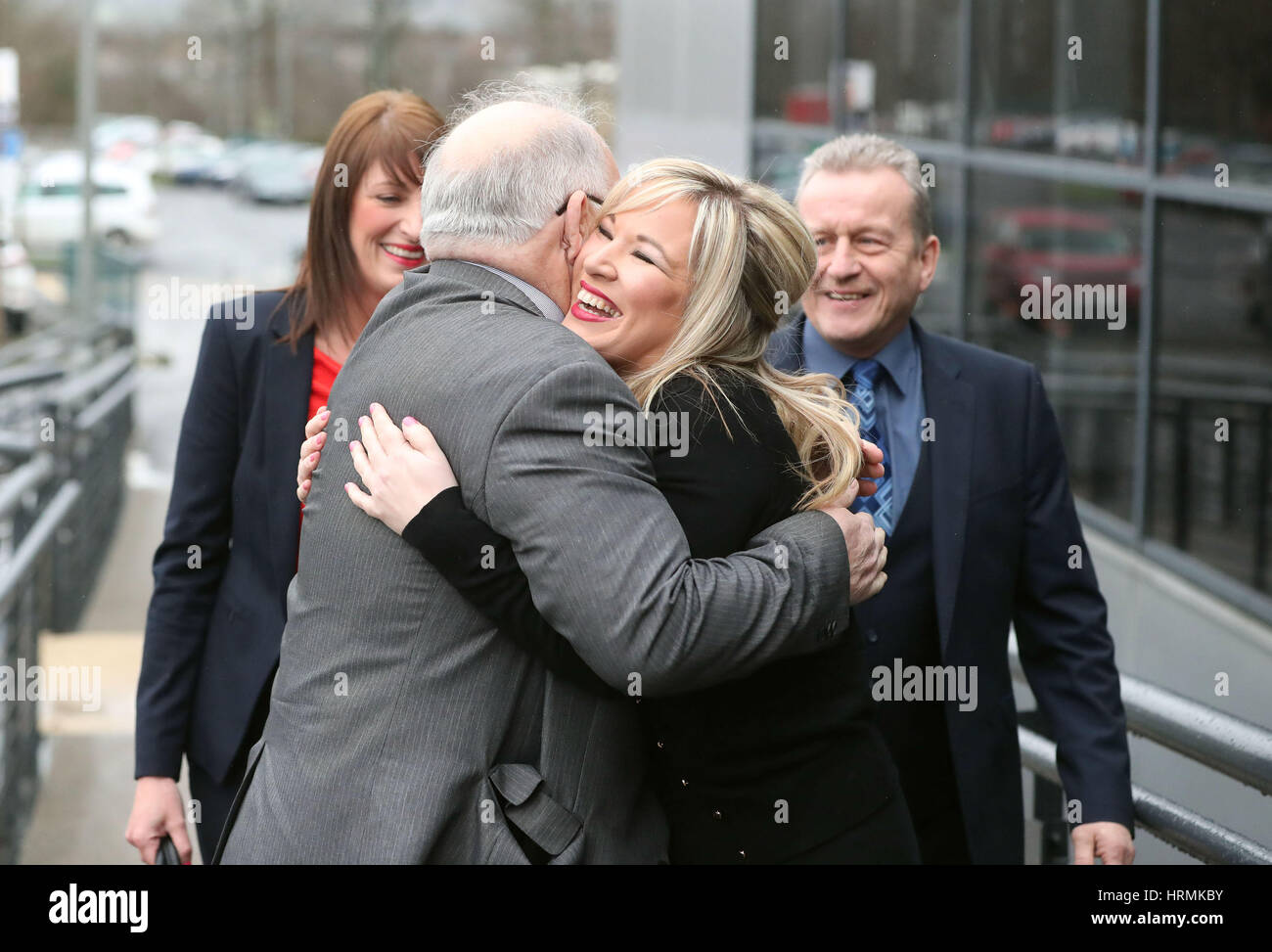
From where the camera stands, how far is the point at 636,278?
2.05 meters

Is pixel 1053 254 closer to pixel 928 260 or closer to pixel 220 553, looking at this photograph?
pixel 928 260

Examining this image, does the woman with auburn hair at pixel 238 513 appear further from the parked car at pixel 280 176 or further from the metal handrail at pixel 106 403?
the parked car at pixel 280 176

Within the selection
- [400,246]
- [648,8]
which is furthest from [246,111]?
[400,246]

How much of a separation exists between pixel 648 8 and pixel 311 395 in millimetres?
13979

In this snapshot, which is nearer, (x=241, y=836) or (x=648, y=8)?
(x=241, y=836)

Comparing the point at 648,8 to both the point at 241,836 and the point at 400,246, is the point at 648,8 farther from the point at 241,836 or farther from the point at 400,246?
the point at 241,836

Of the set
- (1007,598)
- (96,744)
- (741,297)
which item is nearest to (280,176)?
(96,744)

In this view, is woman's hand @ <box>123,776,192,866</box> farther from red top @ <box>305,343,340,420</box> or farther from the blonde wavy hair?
the blonde wavy hair

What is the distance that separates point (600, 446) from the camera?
6.02 feet

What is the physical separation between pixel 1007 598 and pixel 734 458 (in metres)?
1.05

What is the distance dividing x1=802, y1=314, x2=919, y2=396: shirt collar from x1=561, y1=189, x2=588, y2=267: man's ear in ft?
3.39

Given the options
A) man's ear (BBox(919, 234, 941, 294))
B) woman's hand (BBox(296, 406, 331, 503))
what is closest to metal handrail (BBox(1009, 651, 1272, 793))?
man's ear (BBox(919, 234, 941, 294))

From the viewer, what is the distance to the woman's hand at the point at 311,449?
2.19 meters

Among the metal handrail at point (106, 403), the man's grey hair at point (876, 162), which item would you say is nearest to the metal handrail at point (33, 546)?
the metal handrail at point (106, 403)
